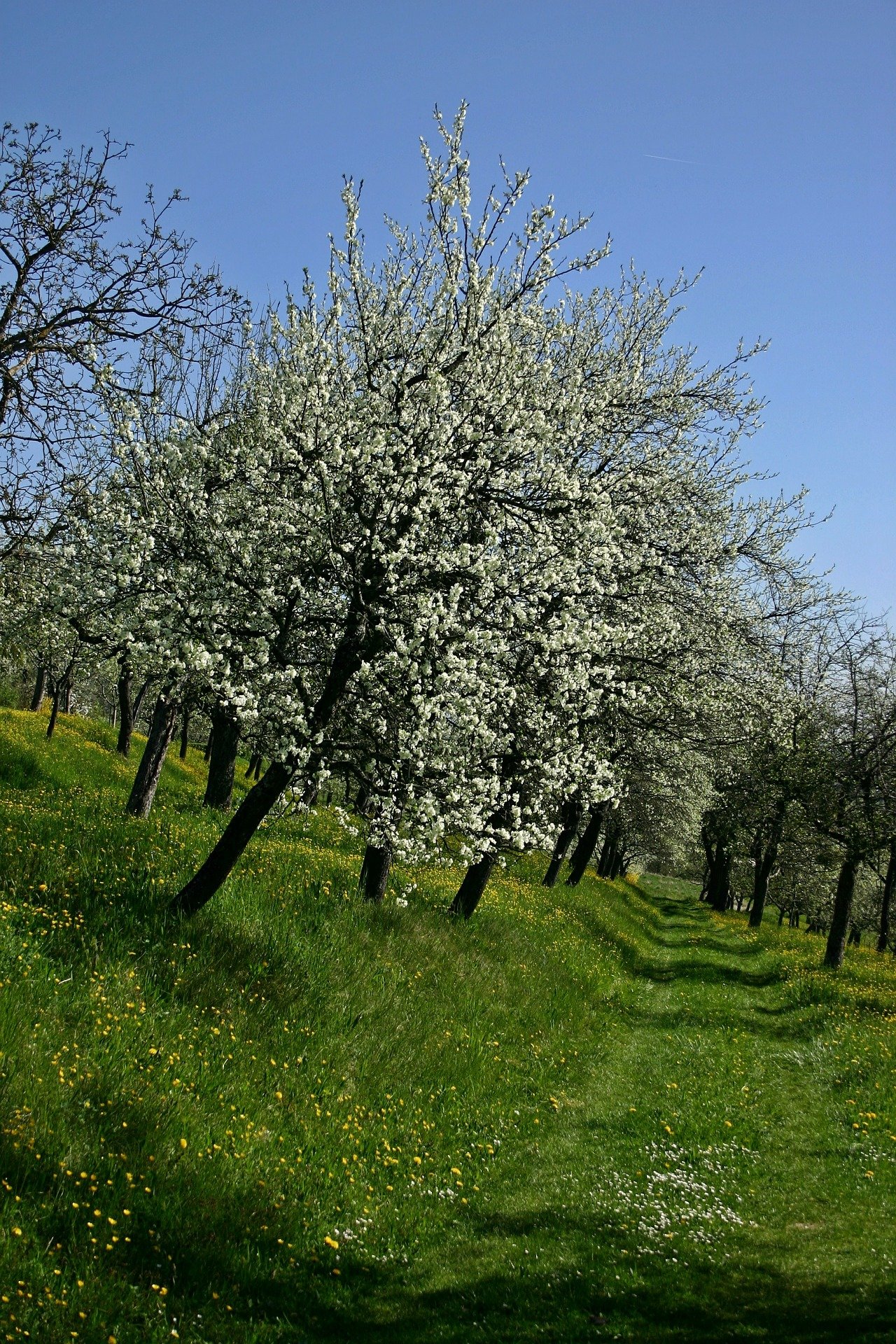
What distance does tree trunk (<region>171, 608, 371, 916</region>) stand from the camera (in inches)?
411

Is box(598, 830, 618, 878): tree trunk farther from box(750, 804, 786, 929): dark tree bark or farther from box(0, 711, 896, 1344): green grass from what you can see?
box(0, 711, 896, 1344): green grass

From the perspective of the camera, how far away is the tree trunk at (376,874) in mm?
15766

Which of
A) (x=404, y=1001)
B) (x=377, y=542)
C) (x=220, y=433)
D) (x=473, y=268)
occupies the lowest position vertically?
(x=404, y=1001)

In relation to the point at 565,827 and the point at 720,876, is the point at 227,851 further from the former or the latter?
the point at 720,876

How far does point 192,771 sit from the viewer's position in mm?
39500

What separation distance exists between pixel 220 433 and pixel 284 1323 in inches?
421

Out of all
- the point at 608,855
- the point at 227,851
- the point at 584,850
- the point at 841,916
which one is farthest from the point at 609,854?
the point at 227,851

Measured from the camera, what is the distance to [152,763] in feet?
57.5

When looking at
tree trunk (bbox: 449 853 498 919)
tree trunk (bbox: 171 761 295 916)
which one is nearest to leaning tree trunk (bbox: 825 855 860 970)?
tree trunk (bbox: 449 853 498 919)

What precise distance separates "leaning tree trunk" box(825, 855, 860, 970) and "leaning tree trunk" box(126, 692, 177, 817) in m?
22.4

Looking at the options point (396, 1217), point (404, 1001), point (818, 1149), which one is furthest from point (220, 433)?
point (818, 1149)

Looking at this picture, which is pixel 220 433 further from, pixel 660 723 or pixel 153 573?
pixel 660 723

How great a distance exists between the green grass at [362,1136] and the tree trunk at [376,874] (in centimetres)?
34

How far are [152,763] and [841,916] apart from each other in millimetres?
23531
